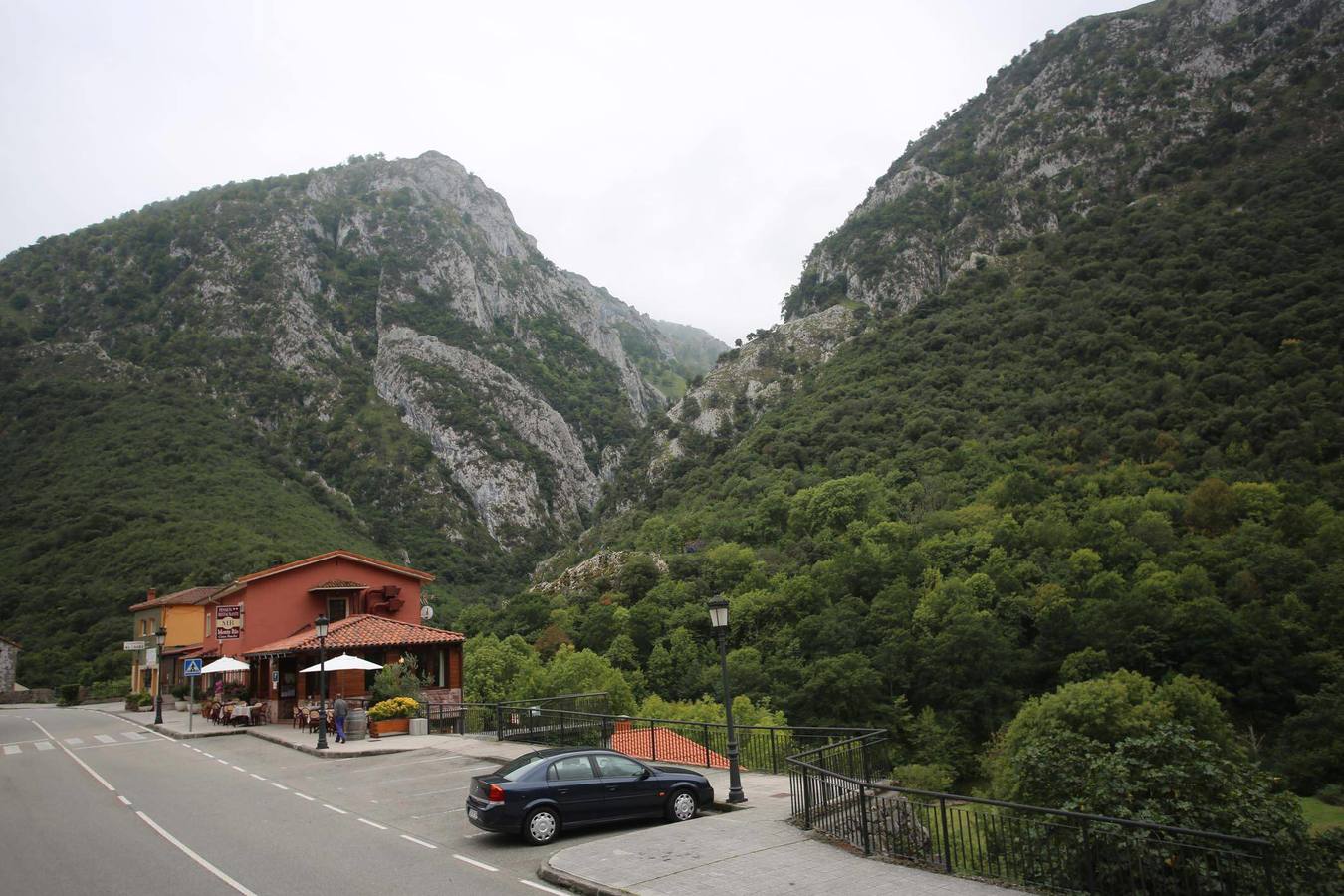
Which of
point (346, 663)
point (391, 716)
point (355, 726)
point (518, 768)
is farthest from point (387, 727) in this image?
point (518, 768)

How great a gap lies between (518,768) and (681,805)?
2.67 m

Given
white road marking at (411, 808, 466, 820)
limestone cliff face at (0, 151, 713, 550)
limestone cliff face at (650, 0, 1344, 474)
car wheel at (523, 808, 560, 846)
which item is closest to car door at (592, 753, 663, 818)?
car wheel at (523, 808, 560, 846)

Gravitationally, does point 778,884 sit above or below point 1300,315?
below

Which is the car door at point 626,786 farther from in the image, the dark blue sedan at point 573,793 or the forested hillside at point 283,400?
the forested hillside at point 283,400

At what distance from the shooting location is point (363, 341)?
129 metres

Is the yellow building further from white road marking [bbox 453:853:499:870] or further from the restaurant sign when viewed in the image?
white road marking [bbox 453:853:499:870]

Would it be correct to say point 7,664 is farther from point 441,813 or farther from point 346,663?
point 441,813

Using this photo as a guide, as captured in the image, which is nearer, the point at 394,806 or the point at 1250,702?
the point at 394,806

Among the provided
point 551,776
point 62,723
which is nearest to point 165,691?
point 62,723

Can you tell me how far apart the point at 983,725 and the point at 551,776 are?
160 ft

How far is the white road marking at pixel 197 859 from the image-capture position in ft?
30.2

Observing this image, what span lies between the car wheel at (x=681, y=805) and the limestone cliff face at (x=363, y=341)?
9597 centimetres

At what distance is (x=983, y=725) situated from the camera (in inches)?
2066

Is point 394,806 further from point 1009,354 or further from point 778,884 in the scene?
point 1009,354
